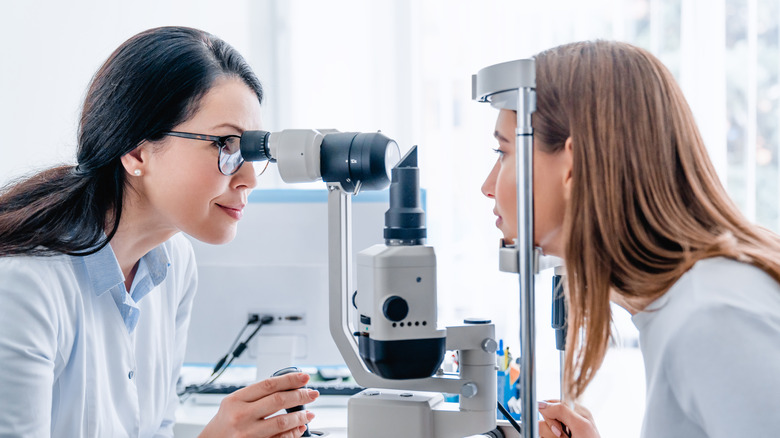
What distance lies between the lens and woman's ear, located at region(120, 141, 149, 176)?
1.08 metres

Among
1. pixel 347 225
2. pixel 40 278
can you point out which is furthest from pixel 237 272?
pixel 347 225

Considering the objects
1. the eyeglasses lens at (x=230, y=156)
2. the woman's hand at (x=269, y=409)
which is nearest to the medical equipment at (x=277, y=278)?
the eyeglasses lens at (x=230, y=156)

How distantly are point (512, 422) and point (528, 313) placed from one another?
27cm

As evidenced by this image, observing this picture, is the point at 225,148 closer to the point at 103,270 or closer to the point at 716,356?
the point at 103,270

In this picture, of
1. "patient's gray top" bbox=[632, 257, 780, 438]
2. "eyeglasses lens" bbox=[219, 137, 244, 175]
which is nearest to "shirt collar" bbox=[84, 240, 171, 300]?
"eyeglasses lens" bbox=[219, 137, 244, 175]

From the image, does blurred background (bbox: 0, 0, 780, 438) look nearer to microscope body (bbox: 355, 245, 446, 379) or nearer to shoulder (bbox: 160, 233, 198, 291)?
shoulder (bbox: 160, 233, 198, 291)

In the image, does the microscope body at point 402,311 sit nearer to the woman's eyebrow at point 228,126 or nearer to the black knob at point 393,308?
the black knob at point 393,308

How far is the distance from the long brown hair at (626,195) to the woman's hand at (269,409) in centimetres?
41

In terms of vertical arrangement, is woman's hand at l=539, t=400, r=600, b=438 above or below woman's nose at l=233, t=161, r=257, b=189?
below

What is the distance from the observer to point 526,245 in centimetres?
67

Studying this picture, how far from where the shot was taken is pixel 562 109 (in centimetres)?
84

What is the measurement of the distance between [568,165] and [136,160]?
2.38 feet

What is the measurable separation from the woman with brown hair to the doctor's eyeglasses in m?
0.47

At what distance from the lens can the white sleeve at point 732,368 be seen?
641 mm
